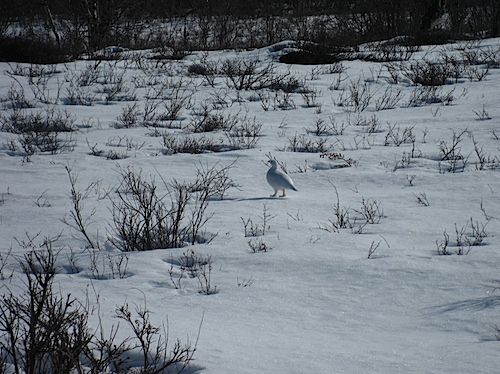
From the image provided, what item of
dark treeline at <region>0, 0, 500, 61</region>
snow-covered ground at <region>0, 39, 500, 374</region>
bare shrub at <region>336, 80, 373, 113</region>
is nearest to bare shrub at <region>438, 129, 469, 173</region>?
snow-covered ground at <region>0, 39, 500, 374</region>

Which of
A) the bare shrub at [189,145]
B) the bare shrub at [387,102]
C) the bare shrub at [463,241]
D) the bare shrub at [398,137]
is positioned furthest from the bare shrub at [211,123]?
the bare shrub at [463,241]

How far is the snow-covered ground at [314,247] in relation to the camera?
2.38m

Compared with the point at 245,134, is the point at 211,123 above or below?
above

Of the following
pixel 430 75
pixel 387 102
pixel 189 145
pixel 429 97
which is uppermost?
pixel 430 75

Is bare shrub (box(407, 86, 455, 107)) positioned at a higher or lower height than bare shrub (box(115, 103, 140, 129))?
higher

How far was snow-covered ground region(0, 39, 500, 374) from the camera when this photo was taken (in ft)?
7.80

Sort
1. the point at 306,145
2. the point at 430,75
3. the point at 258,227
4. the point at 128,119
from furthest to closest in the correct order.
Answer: the point at 430,75 → the point at 128,119 → the point at 306,145 → the point at 258,227

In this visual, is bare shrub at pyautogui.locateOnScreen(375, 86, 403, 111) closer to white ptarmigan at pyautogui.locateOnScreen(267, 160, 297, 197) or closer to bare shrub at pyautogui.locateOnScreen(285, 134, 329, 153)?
bare shrub at pyautogui.locateOnScreen(285, 134, 329, 153)

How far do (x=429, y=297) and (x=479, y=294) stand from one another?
26cm

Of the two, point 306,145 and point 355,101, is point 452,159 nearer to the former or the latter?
point 306,145

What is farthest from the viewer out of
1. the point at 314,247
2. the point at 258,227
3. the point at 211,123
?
the point at 211,123

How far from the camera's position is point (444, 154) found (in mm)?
6133

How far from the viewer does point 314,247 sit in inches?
143

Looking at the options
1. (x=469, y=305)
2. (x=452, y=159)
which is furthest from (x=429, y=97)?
(x=469, y=305)
